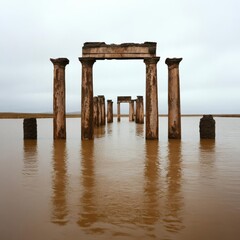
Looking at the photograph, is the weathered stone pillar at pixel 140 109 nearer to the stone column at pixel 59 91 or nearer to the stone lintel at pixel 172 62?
the stone lintel at pixel 172 62

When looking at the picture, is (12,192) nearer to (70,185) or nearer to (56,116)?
(70,185)

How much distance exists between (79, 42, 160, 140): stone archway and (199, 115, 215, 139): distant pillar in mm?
2102

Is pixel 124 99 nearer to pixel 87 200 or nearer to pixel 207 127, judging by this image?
pixel 207 127

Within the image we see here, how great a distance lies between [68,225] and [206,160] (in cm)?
527

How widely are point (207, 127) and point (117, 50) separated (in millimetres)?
5158

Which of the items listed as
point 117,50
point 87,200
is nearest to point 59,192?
point 87,200

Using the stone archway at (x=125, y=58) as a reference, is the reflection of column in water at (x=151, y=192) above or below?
below

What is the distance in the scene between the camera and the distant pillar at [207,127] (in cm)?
1366

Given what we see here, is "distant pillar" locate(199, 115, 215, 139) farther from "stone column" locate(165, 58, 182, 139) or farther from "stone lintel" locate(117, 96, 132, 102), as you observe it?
"stone lintel" locate(117, 96, 132, 102)

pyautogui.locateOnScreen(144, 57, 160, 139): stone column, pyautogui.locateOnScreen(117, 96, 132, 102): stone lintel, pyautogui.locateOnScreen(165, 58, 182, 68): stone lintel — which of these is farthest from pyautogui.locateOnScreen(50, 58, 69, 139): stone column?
pyautogui.locateOnScreen(117, 96, 132, 102): stone lintel

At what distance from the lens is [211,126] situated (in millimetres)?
13984

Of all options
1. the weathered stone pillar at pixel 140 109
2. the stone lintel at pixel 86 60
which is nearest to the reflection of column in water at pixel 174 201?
the stone lintel at pixel 86 60

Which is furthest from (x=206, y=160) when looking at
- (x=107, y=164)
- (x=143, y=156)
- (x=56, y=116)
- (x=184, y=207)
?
(x=56, y=116)

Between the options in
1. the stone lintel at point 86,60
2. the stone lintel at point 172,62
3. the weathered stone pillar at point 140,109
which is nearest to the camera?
the stone lintel at point 86,60
